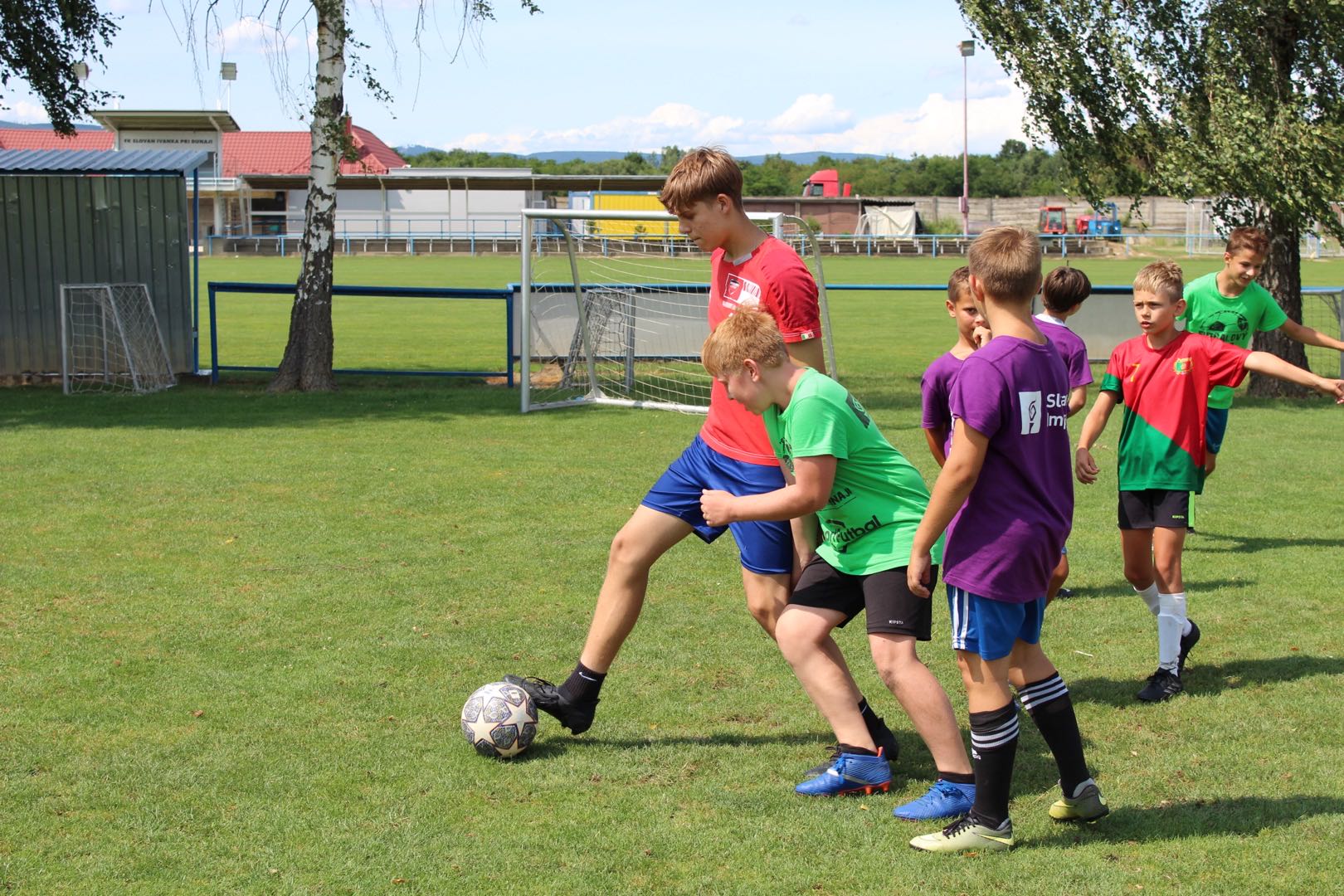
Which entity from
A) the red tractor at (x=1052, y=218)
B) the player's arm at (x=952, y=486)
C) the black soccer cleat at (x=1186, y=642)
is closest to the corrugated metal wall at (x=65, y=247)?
the black soccer cleat at (x=1186, y=642)

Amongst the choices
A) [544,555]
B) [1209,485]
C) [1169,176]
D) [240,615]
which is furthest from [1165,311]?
[1169,176]

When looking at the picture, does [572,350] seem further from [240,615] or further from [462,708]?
[462,708]

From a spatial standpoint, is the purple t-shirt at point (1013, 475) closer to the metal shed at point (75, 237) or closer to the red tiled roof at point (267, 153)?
the metal shed at point (75, 237)

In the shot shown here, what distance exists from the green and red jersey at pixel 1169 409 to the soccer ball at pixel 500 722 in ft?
9.02

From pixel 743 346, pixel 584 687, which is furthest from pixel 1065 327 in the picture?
pixel 584 687

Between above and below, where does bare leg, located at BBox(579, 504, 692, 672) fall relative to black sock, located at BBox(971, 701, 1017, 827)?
above

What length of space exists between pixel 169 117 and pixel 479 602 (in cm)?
6481

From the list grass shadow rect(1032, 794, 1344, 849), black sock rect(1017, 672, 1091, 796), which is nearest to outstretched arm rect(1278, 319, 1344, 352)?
grass shadow rect(1032, 794, 1344, 849)

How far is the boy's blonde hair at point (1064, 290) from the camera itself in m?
5.82

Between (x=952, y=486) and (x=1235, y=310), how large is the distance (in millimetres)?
4459

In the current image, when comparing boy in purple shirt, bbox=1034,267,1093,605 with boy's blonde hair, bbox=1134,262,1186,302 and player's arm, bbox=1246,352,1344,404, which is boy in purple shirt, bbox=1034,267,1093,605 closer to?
boy's blonde hair, bbox=1134,262,1186,302

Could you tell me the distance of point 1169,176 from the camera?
14516 millimetres

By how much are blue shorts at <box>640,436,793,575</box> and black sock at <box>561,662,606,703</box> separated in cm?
65

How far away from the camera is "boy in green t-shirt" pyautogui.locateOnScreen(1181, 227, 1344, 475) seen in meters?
6.55
